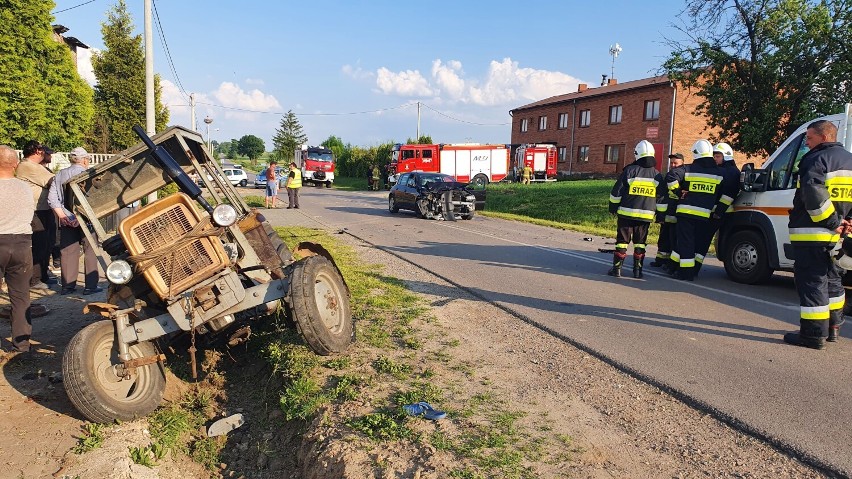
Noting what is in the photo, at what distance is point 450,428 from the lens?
364 cm

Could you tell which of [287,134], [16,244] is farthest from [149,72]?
[287,134]

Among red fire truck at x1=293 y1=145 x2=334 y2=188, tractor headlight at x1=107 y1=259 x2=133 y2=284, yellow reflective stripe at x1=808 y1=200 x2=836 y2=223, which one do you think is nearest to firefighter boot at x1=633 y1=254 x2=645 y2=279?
yellow reflective stripe at x1=808 y1=200 x2=836 y2=223

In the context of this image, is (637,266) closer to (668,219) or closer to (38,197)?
(668,219)

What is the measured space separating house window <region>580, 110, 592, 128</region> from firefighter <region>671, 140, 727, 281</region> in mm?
35473

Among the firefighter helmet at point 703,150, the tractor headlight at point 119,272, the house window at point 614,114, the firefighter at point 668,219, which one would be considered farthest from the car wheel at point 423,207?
the house window at point 614,114

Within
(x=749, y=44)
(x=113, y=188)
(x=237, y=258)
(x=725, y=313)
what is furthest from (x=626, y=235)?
(x=749, y=44)

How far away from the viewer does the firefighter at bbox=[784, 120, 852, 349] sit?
5301 mm

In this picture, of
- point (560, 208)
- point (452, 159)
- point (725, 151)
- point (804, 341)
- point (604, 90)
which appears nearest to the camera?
point (804, 341)

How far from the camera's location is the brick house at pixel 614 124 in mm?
34938

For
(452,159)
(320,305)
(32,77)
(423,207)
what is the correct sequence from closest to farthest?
1. (320,305)
2. (32,77)
3. (423,207)
4. (452,159)

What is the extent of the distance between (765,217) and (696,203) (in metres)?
0.90

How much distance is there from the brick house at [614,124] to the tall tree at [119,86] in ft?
89.2

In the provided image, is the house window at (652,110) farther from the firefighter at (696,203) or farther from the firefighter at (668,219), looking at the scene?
the firefighter at (696,203)

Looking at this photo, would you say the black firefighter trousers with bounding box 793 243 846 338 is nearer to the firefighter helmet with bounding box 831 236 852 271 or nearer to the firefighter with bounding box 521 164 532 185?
the firefighter helmet with bounding box 831 236 852 271
